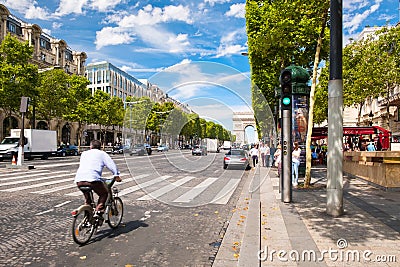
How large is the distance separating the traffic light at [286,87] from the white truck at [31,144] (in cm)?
2464

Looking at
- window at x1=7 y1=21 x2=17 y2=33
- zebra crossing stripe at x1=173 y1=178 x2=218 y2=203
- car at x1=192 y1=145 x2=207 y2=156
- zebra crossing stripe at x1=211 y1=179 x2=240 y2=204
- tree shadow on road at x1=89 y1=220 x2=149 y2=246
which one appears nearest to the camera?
tree shadow on road at x1=89 y1=220 x2=149 y2=246

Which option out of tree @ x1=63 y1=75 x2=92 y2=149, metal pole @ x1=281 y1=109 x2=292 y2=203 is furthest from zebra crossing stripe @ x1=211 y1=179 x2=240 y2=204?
tree @ x1=63 y1=75 x2=92 y2=149

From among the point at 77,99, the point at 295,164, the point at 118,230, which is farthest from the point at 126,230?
the point at 77,99

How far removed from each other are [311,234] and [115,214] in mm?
3498

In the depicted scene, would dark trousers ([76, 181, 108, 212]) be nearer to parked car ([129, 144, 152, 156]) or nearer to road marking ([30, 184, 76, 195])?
road marking ([30, 184, 76, 195])

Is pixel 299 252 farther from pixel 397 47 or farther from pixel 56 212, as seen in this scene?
pixel 397 47

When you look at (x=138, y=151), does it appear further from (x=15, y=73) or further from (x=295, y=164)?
(x=295, y=164)

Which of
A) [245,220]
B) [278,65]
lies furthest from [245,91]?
[278,65]

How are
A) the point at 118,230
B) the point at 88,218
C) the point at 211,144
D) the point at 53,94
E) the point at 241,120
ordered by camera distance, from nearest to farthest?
the point at 88,218
the point at 118,230
the point at 241,120
the point at 53,94
the point at 211,144

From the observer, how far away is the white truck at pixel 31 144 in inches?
1117

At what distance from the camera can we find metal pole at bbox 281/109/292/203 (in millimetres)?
9086

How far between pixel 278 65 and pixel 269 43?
1124 centimetres

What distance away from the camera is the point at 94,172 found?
5.61m

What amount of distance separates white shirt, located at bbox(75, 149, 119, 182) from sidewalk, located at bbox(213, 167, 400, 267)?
2.32m
